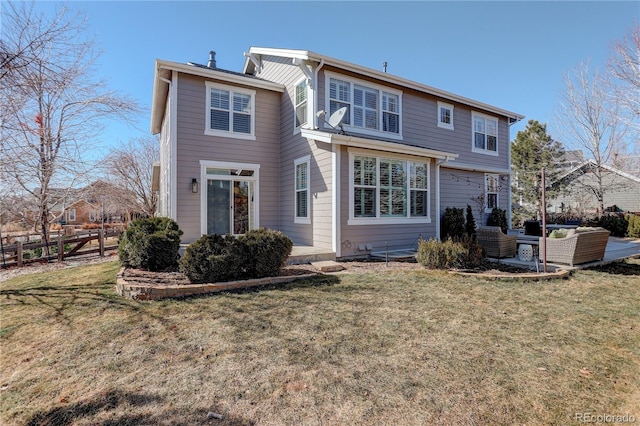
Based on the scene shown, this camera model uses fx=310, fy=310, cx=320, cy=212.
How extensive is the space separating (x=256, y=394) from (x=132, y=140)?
2520 centimetres

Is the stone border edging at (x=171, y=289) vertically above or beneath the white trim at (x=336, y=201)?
beneath

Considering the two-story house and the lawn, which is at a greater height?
the two-story house

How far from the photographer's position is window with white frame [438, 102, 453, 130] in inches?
465

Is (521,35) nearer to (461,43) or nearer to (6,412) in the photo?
(461,43)

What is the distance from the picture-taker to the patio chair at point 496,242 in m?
8.32

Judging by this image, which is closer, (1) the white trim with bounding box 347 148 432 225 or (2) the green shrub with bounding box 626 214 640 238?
(1) the white trim with bounding box 347 148 432 225

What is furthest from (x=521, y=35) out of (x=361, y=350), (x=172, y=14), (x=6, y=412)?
(x=6, y=412)

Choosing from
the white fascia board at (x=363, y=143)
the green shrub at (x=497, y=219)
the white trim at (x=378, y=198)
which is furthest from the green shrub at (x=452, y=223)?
the green shrub at (x=497, y=219)

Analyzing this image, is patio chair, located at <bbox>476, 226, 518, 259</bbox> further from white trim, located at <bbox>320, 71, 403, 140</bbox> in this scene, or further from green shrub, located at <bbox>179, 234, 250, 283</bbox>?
green shrub, located at <bbox>179, 234, 250, 283</bbox>

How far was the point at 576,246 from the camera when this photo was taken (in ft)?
23.7

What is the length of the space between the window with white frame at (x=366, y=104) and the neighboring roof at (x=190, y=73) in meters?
2.16

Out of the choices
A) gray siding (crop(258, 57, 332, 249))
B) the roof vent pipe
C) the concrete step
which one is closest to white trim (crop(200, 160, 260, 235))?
gray siding (crop(258, 57, 332, 249))

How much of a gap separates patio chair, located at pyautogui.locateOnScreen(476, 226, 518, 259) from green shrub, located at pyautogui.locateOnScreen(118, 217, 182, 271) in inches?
311

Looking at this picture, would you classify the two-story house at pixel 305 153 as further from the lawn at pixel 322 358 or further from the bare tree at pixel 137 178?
the bare tree at pixel 137 178
